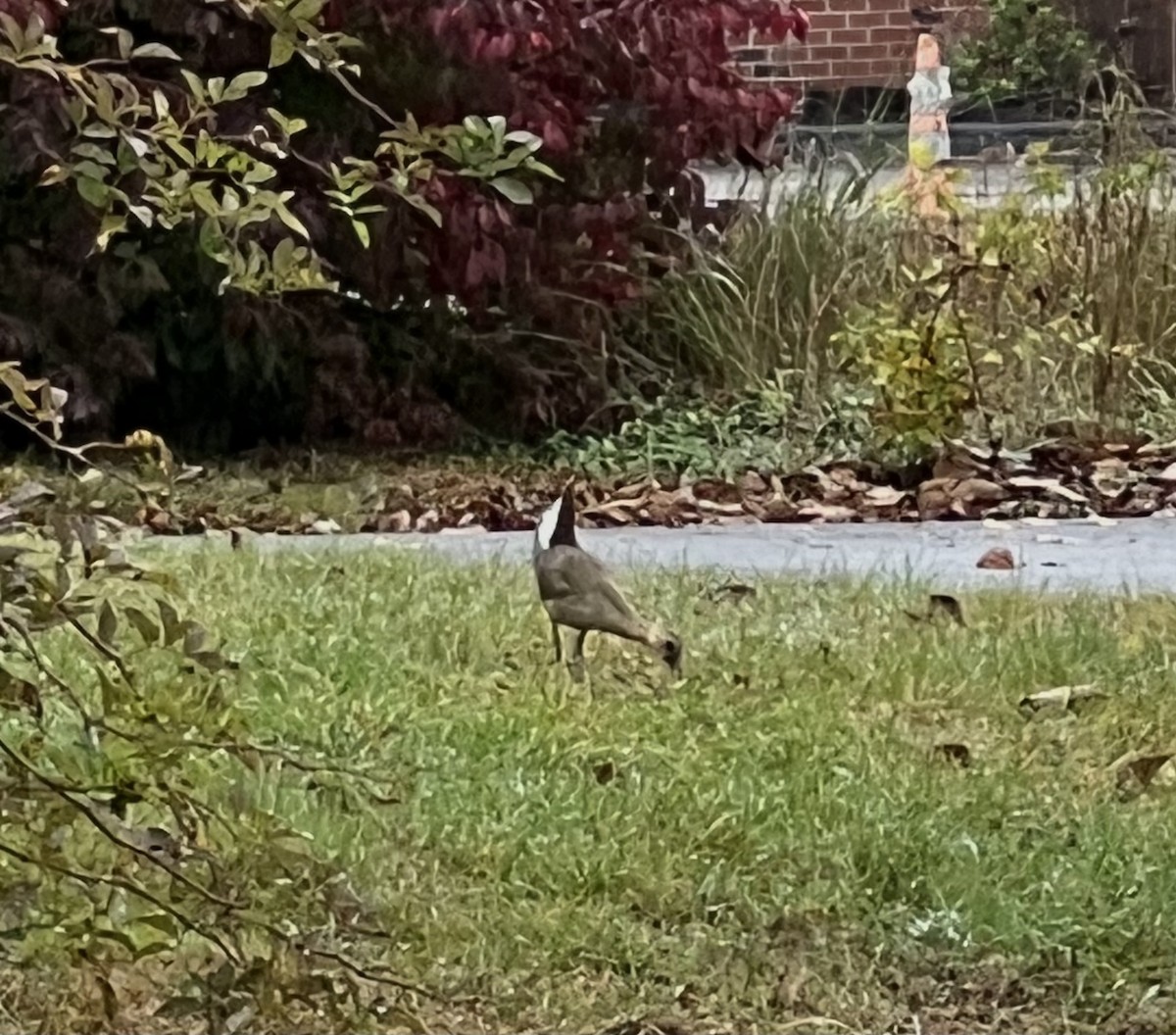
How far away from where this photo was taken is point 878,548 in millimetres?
4469

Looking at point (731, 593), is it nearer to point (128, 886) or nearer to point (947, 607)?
point (947, 607)

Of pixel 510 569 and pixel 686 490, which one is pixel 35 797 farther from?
pixel 686 490

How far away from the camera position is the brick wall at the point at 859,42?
35.3ft

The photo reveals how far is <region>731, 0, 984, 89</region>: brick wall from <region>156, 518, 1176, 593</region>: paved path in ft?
20.9

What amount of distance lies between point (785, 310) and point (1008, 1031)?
448 centimetres

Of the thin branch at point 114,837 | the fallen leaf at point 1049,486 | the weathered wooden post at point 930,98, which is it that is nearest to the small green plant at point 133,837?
the thin branch at point 114,837

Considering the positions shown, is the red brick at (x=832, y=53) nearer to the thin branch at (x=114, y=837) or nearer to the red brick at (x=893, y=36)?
the red brick at (x=893, y=36)

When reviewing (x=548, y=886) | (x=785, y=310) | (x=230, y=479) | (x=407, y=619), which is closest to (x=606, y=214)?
(x=785, y=310)

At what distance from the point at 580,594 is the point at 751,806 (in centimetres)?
58

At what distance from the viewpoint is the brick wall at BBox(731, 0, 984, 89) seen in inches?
424

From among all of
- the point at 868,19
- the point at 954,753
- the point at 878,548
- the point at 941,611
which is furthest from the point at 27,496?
the point at 868,19

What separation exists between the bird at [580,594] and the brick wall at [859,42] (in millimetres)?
7851

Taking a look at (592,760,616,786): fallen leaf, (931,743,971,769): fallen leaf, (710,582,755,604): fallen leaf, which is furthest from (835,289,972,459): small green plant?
(592,760,616,786): fallen leaf

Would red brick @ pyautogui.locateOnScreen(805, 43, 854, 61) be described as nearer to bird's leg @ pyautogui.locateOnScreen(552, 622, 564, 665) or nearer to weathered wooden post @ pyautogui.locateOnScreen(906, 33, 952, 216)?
weathered wooden post @ pyautogui.locateOnScreen(906, 33, 952, 216)
